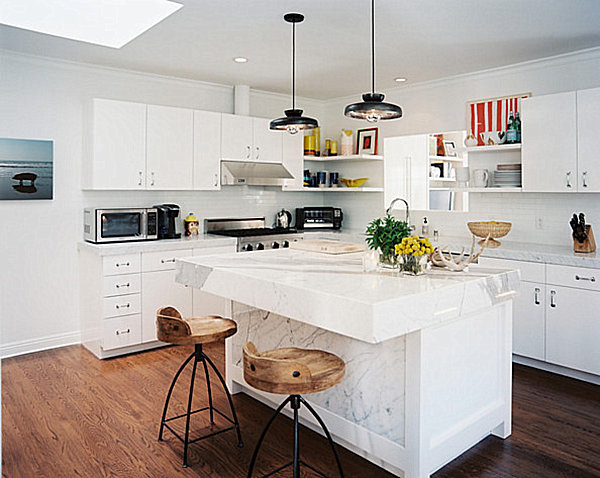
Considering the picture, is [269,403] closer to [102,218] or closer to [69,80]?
[102,218]

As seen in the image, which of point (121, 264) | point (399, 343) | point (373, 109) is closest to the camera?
point (399, 343)

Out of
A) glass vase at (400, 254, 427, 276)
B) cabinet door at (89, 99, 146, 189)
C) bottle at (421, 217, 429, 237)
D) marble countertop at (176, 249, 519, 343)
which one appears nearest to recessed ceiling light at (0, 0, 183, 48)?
cabinet door at (89, 99, 146, 189)

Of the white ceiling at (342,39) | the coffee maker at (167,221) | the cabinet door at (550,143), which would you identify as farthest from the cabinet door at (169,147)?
the cabinet door at (550,143)

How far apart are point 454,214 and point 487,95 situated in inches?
48.0

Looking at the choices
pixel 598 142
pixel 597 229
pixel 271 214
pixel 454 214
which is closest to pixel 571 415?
pixel 597 229

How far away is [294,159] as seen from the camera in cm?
599

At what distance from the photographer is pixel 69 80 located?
4723 millimetres

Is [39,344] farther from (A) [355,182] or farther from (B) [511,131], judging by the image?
(B) [511,131]

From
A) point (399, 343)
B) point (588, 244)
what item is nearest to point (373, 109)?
point (399, 343)

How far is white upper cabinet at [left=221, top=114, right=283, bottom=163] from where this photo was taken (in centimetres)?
538

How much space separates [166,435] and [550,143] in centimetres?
365

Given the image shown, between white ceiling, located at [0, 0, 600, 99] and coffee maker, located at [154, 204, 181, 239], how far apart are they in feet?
4.46

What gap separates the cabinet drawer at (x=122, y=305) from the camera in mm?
4434

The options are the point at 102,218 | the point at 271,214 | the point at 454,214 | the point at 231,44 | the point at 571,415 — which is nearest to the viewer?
the point at 571,415
